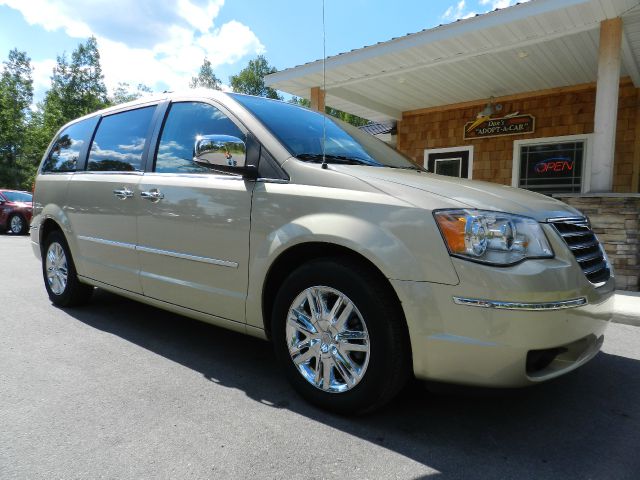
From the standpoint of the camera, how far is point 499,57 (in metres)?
7.23

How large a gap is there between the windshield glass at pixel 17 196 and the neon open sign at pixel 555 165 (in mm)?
14670

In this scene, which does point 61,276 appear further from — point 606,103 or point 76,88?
point 76,88

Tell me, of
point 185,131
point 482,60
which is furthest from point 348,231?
point 482,60

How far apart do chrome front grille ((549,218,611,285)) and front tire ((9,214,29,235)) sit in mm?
16043

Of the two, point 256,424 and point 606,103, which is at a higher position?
point 606,103

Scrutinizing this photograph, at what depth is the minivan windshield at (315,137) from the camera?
107 inches

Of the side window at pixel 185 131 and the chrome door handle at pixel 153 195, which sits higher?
the side window at pixel 185 131

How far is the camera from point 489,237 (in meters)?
1.97

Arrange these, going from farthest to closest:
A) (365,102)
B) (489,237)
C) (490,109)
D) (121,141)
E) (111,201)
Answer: (365,102)
(490,109)
(121,141)
(111,201)
(489,237)

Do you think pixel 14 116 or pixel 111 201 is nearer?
pixel 111 201

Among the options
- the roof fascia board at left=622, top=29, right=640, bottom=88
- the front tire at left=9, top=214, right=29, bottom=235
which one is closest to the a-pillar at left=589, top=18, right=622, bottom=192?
the roof fascia board at left=622, top=29, right=640, bottom=88

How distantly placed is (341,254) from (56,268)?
3.38 m

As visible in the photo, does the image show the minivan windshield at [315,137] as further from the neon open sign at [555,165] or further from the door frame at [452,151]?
the door frame at [452,151]

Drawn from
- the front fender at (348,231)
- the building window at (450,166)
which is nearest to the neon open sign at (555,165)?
the building window at (450,166)
